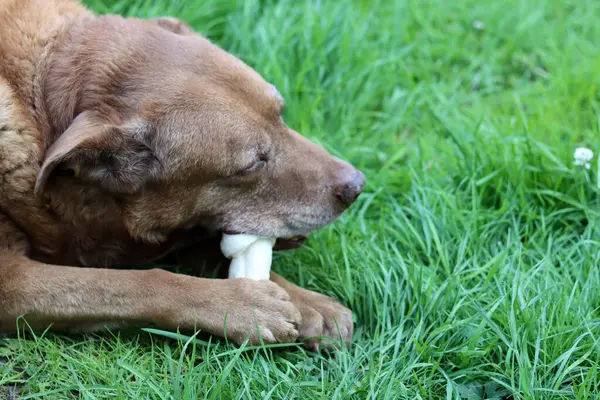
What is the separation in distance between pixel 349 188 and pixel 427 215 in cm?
56

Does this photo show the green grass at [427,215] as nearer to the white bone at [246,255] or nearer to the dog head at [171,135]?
the white bone at [246,255]

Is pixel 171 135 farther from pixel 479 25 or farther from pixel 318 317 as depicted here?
pixel 479 25

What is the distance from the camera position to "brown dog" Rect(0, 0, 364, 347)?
296 centimetres

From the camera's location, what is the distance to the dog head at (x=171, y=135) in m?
2.97

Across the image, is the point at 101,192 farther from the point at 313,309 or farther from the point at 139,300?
the point at 313,309

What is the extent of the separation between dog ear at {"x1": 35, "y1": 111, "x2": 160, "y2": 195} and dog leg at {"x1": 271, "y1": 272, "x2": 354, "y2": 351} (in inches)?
30.4

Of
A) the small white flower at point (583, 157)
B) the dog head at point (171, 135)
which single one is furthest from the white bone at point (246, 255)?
the small white flower at point (583, 157)

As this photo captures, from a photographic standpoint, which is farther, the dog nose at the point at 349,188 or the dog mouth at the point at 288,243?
the dog mouth at the point at 288,243

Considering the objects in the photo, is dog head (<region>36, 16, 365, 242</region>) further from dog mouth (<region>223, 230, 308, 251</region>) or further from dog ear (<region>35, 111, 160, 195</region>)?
dog mouth (<region>223, 230, 308, 251</region>)

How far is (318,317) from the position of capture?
309 centimetres

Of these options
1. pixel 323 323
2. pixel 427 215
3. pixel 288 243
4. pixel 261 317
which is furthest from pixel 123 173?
pixel 427 215

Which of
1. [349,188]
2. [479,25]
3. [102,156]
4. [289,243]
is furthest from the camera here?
[479,25]

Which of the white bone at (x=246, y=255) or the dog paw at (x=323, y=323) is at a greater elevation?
the white bone at (x=246, y=255)

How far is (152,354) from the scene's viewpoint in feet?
9.75
